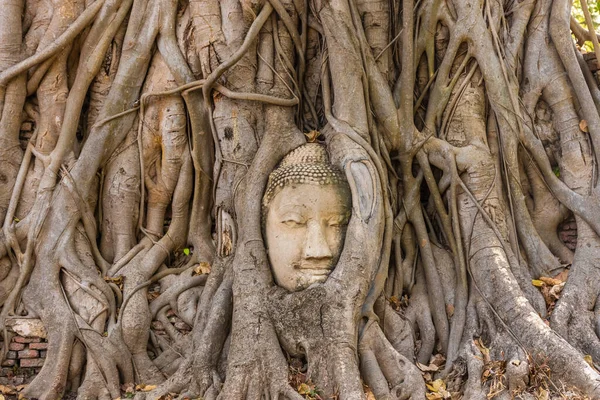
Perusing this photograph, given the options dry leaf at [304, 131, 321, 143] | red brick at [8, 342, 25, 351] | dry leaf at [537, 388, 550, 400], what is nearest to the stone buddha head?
dry leaf at [304, 131, 321, 143]

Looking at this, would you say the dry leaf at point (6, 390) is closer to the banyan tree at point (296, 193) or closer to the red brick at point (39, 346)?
the banyan tree at point (296, 193)

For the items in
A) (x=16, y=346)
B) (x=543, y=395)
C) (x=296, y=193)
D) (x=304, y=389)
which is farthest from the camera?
(x=16, y=346)

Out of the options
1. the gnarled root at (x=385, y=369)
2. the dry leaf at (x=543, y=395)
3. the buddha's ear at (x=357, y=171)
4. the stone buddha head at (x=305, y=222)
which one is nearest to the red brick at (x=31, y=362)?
the stone buddha head at (x=305, y=222)

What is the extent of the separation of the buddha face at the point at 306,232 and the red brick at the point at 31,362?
1613 mm

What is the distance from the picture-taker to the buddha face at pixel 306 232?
3824 mm

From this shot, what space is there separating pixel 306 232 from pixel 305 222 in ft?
0.20

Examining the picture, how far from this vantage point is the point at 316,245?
12.5ft

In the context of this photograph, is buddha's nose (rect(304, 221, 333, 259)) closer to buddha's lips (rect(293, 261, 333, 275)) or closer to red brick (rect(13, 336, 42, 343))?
buddha's lips (rect(293, 261, 333, 275))

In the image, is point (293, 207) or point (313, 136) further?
point (313, 136)

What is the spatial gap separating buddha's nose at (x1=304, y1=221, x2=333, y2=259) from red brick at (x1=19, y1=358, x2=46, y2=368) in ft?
6.08

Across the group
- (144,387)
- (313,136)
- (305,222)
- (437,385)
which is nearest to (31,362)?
(144,387)

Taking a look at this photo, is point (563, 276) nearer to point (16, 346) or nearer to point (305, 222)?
point (305, 222)

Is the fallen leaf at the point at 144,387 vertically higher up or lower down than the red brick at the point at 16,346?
lower down

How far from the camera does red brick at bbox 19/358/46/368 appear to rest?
424cm
